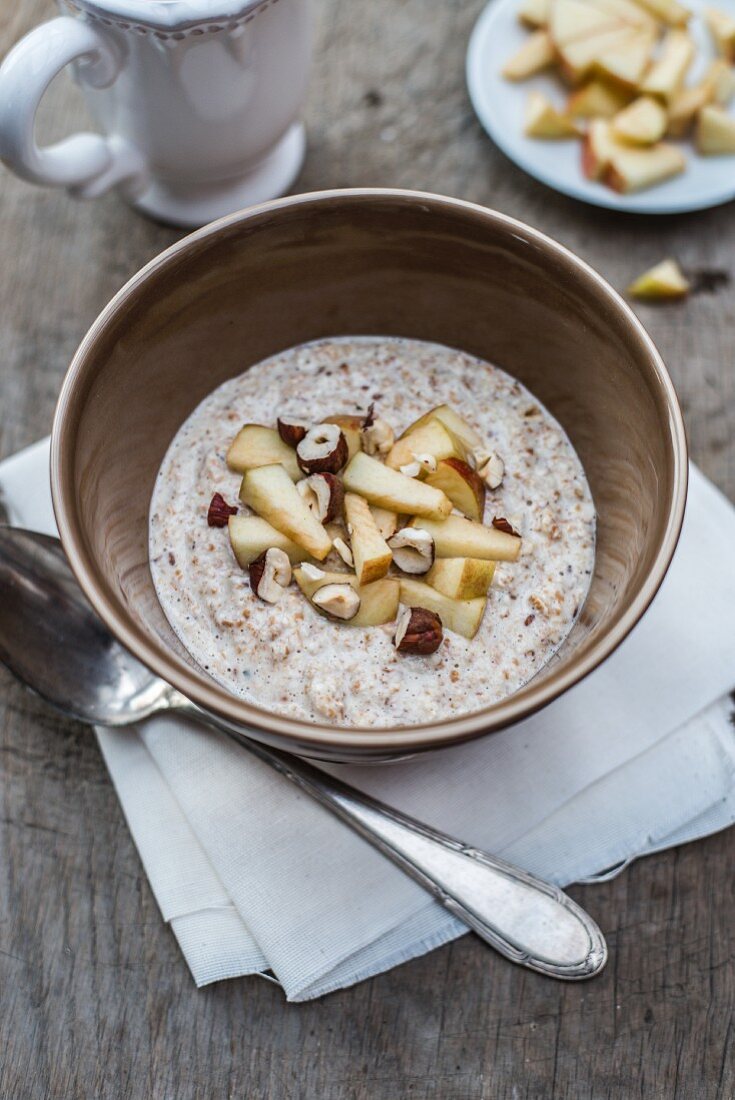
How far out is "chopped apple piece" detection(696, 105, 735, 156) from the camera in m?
1.92

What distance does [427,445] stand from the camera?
4.85 ft

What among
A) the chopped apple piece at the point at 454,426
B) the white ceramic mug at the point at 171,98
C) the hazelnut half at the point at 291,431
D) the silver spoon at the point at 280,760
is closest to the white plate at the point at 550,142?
the white ceramic mug at the point at 171,98

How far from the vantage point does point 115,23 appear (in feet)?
4.93

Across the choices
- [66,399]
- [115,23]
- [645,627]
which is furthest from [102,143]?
[645,627]

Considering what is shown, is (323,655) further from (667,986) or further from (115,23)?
(115,23)

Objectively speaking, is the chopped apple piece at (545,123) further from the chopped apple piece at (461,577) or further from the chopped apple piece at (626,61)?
the chopped apple piece at (461,577)

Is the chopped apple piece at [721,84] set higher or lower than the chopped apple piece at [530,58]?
lower

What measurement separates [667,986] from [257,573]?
76cm

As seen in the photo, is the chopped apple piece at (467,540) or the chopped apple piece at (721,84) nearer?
the chopped apple piece at (467,540)

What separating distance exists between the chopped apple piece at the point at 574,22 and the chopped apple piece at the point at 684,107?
180mm

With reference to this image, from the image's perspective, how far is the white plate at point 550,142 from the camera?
6.23 feet

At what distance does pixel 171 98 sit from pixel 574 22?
0.79m

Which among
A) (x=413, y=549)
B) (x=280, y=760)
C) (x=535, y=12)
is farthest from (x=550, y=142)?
(x=280, y=760)

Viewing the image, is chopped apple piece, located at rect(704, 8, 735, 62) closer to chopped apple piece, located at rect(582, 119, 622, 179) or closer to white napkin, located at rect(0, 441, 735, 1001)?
chopped apple piece, located at rect(582, 119, 622, 179)
